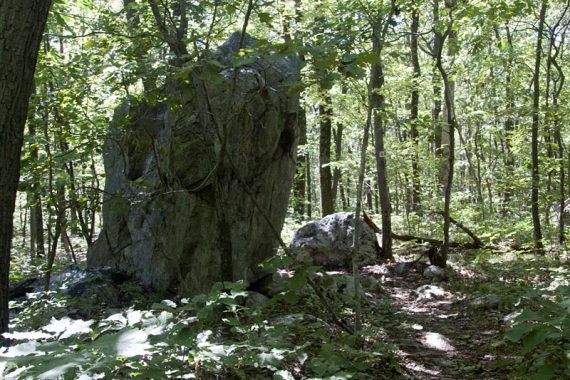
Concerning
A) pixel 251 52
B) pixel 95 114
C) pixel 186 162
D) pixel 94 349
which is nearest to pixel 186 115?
pixel 186 162

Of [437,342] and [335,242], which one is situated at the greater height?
[335,242]

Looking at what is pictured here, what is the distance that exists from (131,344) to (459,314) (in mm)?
5719

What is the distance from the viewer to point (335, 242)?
10195mm

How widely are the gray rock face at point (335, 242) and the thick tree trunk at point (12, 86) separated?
7203mm

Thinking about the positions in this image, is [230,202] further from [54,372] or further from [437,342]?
[54,372]

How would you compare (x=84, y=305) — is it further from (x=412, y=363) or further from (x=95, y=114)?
(x=412, y=363)

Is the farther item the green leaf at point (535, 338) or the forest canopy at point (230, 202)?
the forest canopy at point (230, 202)

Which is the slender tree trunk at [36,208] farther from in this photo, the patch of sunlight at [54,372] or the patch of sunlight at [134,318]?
the patch of sunlight at [54,372]

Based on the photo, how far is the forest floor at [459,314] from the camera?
14.6 ft

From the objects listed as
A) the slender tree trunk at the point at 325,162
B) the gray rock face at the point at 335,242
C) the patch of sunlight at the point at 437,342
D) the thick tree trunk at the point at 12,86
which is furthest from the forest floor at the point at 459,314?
the slender tree trunk at the point at 325,162

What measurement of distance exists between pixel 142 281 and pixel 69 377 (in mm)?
6135

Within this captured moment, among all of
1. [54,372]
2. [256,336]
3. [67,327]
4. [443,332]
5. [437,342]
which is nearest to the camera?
[54,372]

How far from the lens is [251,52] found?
12.2 ft

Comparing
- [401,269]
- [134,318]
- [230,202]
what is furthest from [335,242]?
[134,318]
